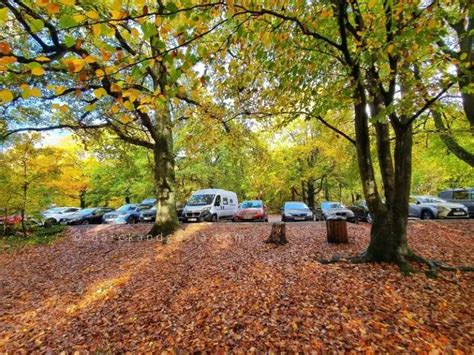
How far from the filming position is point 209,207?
676 inches

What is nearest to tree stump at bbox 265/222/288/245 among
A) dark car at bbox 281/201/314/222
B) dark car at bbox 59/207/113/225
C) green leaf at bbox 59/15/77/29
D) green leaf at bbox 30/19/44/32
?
dark car at bbox 281/201/314/222

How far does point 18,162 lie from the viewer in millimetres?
12812

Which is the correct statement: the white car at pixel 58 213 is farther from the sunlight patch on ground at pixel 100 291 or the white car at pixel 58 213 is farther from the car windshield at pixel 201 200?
the sunlight patch on ground at pixel 100 291

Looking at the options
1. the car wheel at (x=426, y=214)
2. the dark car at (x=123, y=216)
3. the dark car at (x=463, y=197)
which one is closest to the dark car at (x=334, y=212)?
the car wheel at (x=426, y=214)

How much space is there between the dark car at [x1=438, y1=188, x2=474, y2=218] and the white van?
13.5 m

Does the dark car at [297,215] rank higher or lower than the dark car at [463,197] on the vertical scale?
lower

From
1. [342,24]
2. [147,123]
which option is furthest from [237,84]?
[147,123]

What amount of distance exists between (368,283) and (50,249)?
12452mm

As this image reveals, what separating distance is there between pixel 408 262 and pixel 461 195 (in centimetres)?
1319

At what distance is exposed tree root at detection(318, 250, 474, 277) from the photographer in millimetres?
6184

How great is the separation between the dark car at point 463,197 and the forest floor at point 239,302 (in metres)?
8.07

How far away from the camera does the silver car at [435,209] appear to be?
14.6m

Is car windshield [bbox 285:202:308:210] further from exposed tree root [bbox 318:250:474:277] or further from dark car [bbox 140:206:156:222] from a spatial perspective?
exposed tree root [bbox 318:250:474:277]

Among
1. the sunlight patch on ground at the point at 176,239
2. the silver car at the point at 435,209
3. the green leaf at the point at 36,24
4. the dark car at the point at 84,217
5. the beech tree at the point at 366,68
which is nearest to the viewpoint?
the green leaf at the point at 36,24
